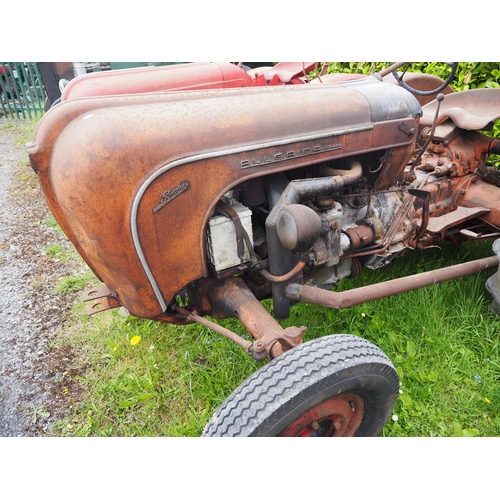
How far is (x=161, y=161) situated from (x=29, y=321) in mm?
2006

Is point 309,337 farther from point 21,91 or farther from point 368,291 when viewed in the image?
point 21,91

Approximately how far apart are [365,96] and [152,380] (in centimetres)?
184

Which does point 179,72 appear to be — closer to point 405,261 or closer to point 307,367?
point 307,367

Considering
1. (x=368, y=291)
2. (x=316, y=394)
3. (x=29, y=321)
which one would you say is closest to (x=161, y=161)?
(x=316, y=394)

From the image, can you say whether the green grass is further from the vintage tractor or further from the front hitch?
the front hitch

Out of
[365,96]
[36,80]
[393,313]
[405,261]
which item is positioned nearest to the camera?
[365,96]

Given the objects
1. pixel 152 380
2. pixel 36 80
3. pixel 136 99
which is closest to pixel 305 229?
pixel 136 99

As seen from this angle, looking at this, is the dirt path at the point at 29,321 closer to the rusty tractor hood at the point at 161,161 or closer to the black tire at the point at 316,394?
the rusty tractor hood at the point at 161,161

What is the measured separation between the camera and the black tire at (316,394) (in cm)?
139

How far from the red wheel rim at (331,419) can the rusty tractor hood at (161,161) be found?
2.23ft

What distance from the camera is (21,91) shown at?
245 inches

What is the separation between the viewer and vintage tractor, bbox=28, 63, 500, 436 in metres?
1.44

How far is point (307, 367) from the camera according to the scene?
1467 mm

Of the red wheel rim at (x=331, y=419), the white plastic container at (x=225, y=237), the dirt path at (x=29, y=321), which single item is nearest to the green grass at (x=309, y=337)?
the dirt path at (x=29, y=321)
